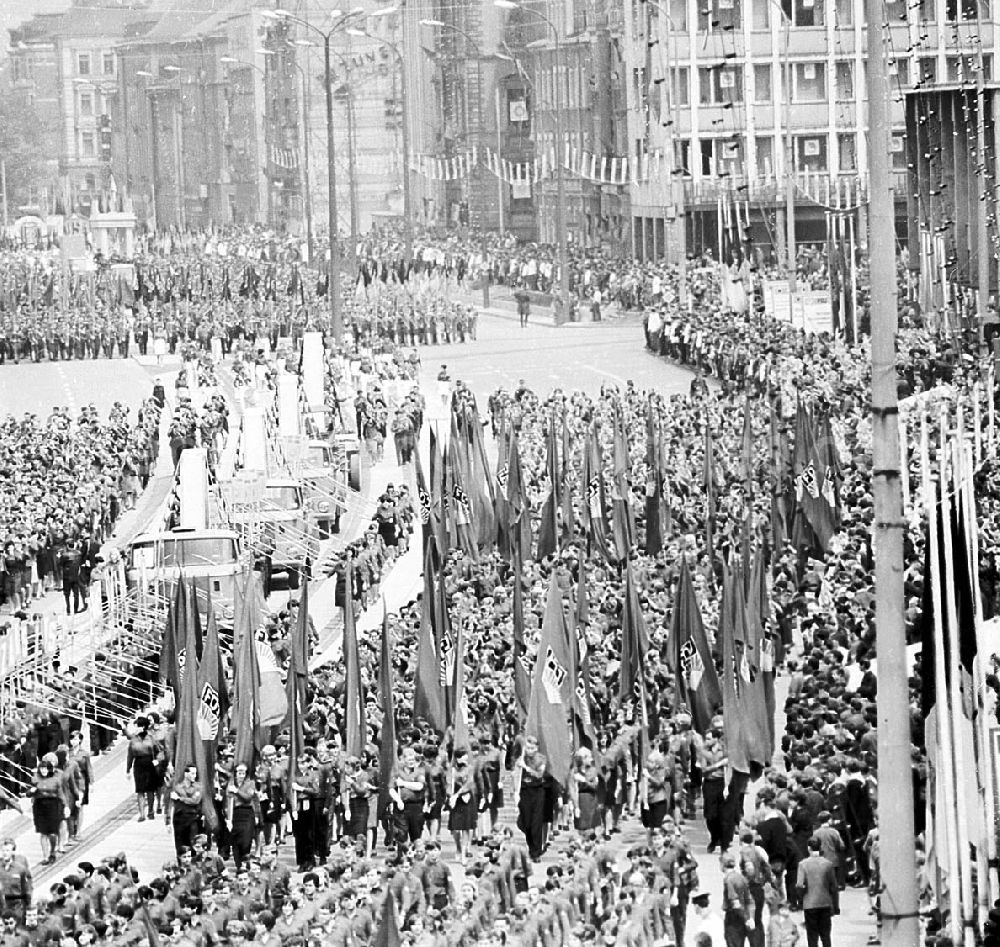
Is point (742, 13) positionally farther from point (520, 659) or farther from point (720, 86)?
point (520, 659)

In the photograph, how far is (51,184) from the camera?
433 ft

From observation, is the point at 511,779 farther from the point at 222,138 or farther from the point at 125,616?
the point at 222,138

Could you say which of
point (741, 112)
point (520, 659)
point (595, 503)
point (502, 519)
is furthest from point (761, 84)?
point (520, 659)

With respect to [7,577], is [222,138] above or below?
above

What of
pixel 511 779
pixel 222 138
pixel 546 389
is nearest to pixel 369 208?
pixel 222 138

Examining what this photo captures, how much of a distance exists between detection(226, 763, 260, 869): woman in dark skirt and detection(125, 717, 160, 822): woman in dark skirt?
1.78m

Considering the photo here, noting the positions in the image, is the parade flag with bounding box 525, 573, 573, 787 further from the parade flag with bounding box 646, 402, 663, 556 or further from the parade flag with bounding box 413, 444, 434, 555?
the parade flag with bounding box 413, 444, 434, 555

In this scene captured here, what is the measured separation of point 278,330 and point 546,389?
14.3 meters

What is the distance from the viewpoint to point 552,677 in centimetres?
2538

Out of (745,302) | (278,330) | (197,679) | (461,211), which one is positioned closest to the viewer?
(197,679)

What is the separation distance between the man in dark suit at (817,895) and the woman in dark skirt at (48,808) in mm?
7797

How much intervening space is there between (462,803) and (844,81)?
2790 inches

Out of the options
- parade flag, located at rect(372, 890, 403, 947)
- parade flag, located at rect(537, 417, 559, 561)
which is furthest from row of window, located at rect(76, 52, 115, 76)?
parade flag, located at rect(372, 890, 403, 947)

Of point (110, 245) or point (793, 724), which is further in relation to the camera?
point (110, 245)
